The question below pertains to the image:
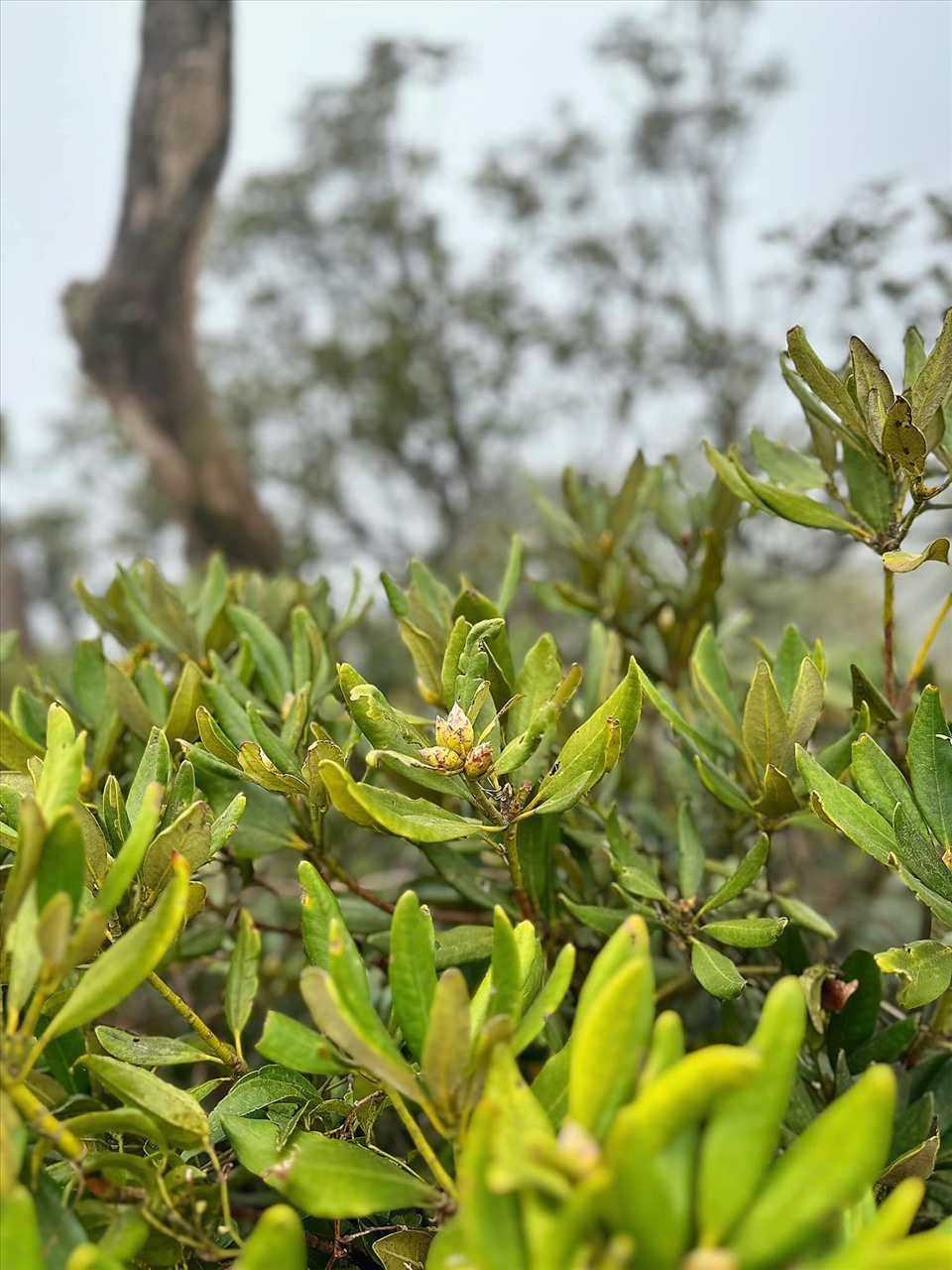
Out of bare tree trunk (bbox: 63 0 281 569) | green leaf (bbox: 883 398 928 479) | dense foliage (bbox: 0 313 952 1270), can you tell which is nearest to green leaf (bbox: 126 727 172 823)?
dense foliage (bbox: 0 313 952 1270)

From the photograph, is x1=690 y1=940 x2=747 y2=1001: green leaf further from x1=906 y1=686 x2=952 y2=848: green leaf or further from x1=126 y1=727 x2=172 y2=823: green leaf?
x1=126 y1=727 x2=172 y2=823: green leaf

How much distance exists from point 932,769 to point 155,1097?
1.38ft

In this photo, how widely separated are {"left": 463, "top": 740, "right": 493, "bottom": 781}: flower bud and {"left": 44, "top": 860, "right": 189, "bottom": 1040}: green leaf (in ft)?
0.51

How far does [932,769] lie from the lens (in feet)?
1.55

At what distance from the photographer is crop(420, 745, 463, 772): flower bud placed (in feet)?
1.42

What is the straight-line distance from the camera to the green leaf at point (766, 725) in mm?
521

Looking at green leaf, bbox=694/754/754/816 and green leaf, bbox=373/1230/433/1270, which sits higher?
green leaf, bbox=694/754/754/816

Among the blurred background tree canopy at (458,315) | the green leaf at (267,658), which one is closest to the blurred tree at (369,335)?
the blurred background tree canopy at (458,315)

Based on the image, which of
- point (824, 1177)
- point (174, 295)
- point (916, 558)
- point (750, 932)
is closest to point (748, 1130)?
point (824, 1177)

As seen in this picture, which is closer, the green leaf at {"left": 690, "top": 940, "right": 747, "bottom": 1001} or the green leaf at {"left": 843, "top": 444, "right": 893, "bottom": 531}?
the green leaf at {"left": 690, "top": 940, "right": 747, "bottom": 1001}

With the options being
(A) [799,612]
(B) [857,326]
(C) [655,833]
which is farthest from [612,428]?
(C) [655,833]

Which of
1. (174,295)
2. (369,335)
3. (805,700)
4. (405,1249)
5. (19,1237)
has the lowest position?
(405,1249)

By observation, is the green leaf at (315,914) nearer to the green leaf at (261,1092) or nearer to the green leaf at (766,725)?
the green leaf at (261,1092)

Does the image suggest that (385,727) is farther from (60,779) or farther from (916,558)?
(916,558)
